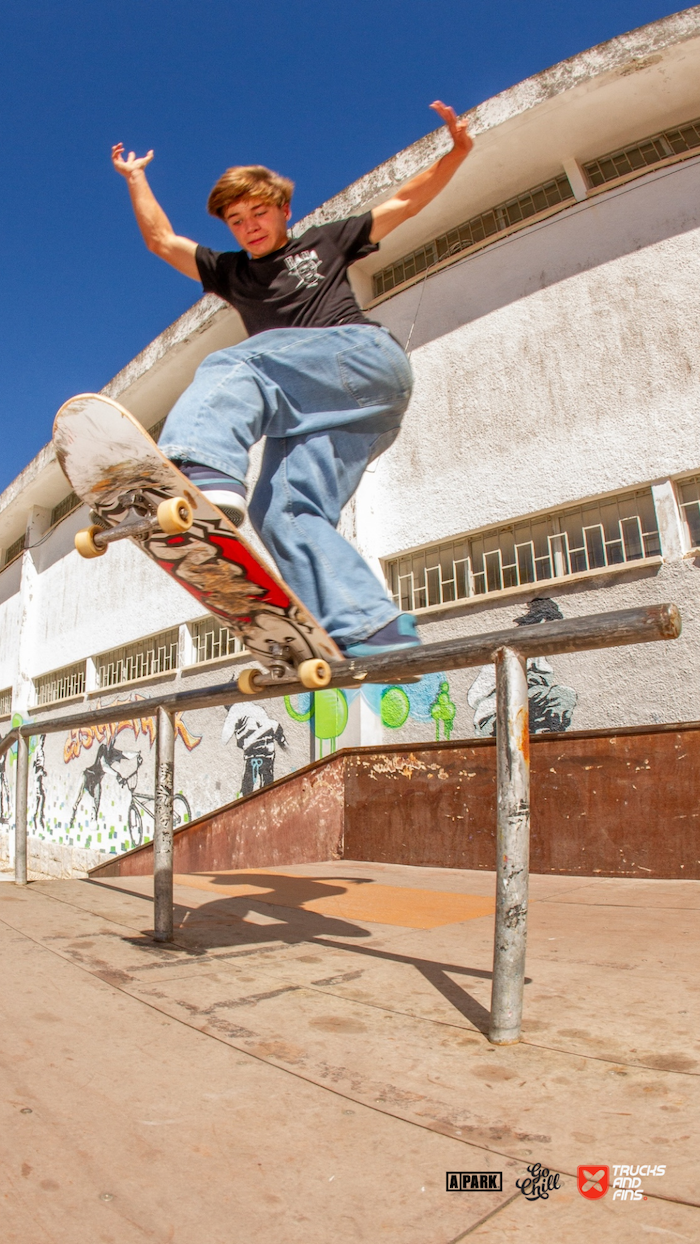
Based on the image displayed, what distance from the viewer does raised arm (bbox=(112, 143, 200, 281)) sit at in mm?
2582

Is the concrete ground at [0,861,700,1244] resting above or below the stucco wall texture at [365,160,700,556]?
below

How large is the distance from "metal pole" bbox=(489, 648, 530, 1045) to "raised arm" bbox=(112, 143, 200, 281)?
6.14 feet

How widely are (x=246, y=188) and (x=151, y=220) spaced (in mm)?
455

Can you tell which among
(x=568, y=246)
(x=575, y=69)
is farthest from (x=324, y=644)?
(x=575, y=69)

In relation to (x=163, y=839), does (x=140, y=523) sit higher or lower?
higher

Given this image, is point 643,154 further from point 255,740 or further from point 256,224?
point 255,740

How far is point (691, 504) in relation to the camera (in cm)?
686

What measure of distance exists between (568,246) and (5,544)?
61.7ft

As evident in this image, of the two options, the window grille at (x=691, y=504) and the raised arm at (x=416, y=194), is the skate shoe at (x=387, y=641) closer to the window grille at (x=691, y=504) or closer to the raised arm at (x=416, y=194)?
the raised arm at (x=416, y=194)

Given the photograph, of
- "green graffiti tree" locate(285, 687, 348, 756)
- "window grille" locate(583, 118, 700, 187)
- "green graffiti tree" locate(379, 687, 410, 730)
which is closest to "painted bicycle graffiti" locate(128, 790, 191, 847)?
"green graffiti tree" locate(285, 687, 348, 756)

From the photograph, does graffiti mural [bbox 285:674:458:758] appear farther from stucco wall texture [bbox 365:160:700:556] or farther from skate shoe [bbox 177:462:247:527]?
skate shoe [bbox 177:462:247:527]

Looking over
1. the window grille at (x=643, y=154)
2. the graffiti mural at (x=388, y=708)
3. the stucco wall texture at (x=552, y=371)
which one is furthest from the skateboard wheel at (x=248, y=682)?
the window grille at (x=643, y=154)

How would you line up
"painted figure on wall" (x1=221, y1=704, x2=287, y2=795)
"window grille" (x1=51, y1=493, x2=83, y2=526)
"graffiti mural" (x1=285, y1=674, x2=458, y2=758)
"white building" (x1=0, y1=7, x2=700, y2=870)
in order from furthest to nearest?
"window grille" (x1=51, y1=493, x2=83, y2=526), "painted figure on wall" (x1=221, y1=704, x2=287, y2=795), "graffiti mural" (x1=285, y1=674, x2=458, y2=758), "white building" (x1=0, y1=7, x2=700, y2=870)

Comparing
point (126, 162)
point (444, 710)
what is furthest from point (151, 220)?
point (444, 710)
